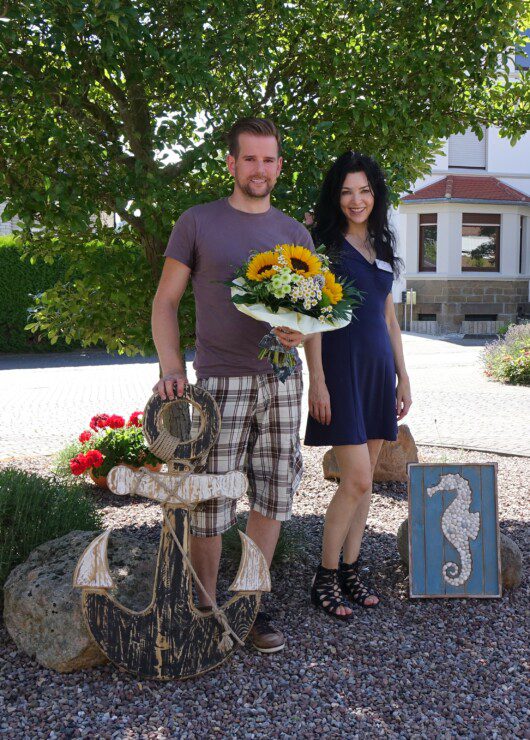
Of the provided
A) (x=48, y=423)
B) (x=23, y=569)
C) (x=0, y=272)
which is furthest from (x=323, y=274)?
(x=0, y=272)

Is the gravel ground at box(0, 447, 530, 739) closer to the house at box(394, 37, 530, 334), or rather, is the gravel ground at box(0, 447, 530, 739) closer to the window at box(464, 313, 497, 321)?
the house at box(394, 37, 530, 334)

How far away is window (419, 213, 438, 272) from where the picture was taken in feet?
80.2

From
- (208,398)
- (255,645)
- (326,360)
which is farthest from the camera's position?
(326,360)

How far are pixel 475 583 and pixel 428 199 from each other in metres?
21.5

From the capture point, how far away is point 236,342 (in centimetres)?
308

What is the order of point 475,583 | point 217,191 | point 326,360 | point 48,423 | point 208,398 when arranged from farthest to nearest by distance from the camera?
point 48,423 → point 217,191 → point 475,583 → point 326,360 → point 208,398

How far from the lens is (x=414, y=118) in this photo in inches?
174

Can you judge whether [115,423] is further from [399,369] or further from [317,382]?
[317,382]

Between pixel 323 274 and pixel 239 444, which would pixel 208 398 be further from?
pixel 323 274

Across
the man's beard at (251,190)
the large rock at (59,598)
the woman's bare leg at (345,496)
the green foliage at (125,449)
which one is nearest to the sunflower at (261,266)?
the man's beard at (251,190)

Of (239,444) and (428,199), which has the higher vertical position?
(428,199)

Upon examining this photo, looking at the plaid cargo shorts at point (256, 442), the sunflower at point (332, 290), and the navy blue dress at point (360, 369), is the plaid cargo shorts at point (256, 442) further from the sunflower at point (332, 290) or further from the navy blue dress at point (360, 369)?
the sunflower at point (332, 290)

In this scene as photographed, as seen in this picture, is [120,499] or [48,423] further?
[48,423]

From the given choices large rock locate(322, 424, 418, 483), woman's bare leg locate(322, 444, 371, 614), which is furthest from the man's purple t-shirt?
large rock locate(322, 424, 418, 483)
